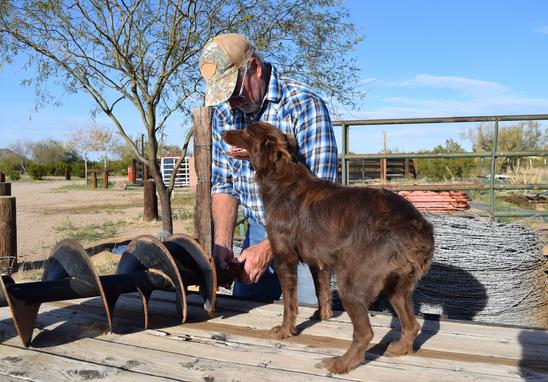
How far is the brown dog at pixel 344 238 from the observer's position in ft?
8.00

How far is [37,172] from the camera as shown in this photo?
60938mm

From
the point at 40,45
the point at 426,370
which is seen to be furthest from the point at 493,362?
the point at 40,45

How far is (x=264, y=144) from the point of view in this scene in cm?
313

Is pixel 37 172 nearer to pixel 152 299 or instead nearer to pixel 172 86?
pixel 172 86

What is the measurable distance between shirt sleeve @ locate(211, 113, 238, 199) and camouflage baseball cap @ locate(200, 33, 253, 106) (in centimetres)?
67

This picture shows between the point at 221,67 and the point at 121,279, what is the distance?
1526 millimetres

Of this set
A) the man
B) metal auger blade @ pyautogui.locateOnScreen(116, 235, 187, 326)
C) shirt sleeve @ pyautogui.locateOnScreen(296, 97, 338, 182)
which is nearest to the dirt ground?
the man

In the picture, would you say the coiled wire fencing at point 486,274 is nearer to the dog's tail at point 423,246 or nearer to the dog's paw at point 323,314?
the dog's paw at point 323,314

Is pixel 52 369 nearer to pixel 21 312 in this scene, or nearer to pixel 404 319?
pixel 21 312

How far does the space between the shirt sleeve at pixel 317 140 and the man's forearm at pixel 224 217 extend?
2.49 ft

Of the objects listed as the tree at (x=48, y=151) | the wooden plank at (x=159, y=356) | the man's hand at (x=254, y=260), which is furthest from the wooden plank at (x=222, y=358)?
the tree at (x=48, y=151)

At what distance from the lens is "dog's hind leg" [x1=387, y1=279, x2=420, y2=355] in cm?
254

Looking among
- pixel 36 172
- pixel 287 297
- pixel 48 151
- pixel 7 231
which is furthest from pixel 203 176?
pixel 48 151

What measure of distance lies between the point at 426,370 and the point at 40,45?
10145 millimetres
